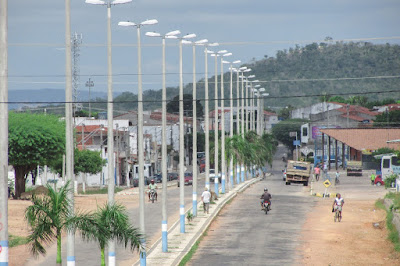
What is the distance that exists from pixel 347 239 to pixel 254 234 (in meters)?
4.08

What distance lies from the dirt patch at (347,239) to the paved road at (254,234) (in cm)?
67

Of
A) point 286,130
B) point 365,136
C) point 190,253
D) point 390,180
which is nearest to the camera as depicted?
point 190,253

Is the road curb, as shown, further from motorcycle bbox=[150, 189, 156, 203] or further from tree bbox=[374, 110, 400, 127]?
tree bbox=[374, 110, 400, 127]

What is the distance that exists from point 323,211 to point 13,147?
65.3 ft

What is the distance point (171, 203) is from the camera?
189ft

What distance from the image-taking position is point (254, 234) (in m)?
39.5

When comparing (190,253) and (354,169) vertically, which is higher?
(354,169)

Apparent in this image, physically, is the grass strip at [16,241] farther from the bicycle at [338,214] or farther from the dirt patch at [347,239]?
the bicycle at [338,214]

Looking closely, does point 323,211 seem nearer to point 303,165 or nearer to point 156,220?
point 156,220

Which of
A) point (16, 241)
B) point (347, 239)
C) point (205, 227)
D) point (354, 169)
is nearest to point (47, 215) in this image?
point (16, 241)

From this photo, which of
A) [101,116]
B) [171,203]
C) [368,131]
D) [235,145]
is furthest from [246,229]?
[101,116]

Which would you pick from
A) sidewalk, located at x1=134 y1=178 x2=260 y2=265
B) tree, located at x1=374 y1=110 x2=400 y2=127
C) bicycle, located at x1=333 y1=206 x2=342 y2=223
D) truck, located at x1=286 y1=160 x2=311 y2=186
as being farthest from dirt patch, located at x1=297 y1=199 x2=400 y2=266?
tree, located at x1=374 y1=110 x2=400 y2=127

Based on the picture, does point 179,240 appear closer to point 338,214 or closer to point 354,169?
point 338,214

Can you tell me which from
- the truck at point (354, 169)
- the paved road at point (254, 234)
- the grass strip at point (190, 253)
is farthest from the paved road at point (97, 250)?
the truck at point (354, 169)
